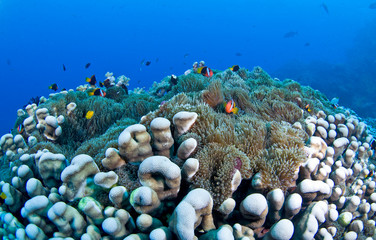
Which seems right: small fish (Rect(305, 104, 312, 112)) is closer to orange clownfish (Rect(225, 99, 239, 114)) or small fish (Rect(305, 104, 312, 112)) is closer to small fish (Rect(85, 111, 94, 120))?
orange clownfish (Rect(225, 99, 239, 114))

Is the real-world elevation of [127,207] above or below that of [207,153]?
below

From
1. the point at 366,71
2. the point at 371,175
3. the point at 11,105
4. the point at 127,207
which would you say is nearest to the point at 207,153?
the point at 127,207

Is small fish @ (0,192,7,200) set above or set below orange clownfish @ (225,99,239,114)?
below

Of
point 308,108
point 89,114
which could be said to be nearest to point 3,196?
point 89,114

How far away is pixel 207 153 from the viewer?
2.25 meters

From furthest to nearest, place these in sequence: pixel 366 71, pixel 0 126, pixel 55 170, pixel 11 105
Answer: pixel 11 105 < pixel 0 126 < pixel 366 71 < pixel 55 170

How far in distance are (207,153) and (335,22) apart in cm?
12013

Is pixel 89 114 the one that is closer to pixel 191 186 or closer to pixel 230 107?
pixel 230 107

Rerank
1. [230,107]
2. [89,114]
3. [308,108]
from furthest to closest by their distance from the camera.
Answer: [89,114] → [308,108] → [230,107]

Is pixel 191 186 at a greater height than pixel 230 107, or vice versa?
pixel 230 107

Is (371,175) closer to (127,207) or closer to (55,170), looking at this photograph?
(127,207)

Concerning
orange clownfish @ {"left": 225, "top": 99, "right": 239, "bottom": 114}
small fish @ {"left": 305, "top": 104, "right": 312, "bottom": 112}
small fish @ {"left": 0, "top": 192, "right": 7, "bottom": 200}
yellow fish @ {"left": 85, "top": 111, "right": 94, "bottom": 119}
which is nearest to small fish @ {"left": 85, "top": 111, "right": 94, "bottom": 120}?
yellow fish @ {"left": 85, "top": 111, "right": 94, "bottom": 119}

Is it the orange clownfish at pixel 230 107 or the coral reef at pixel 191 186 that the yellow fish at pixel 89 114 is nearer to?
the coral reef at pixel 191 186

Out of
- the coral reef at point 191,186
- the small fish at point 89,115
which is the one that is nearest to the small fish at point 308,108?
the coral reef at point 191,186
